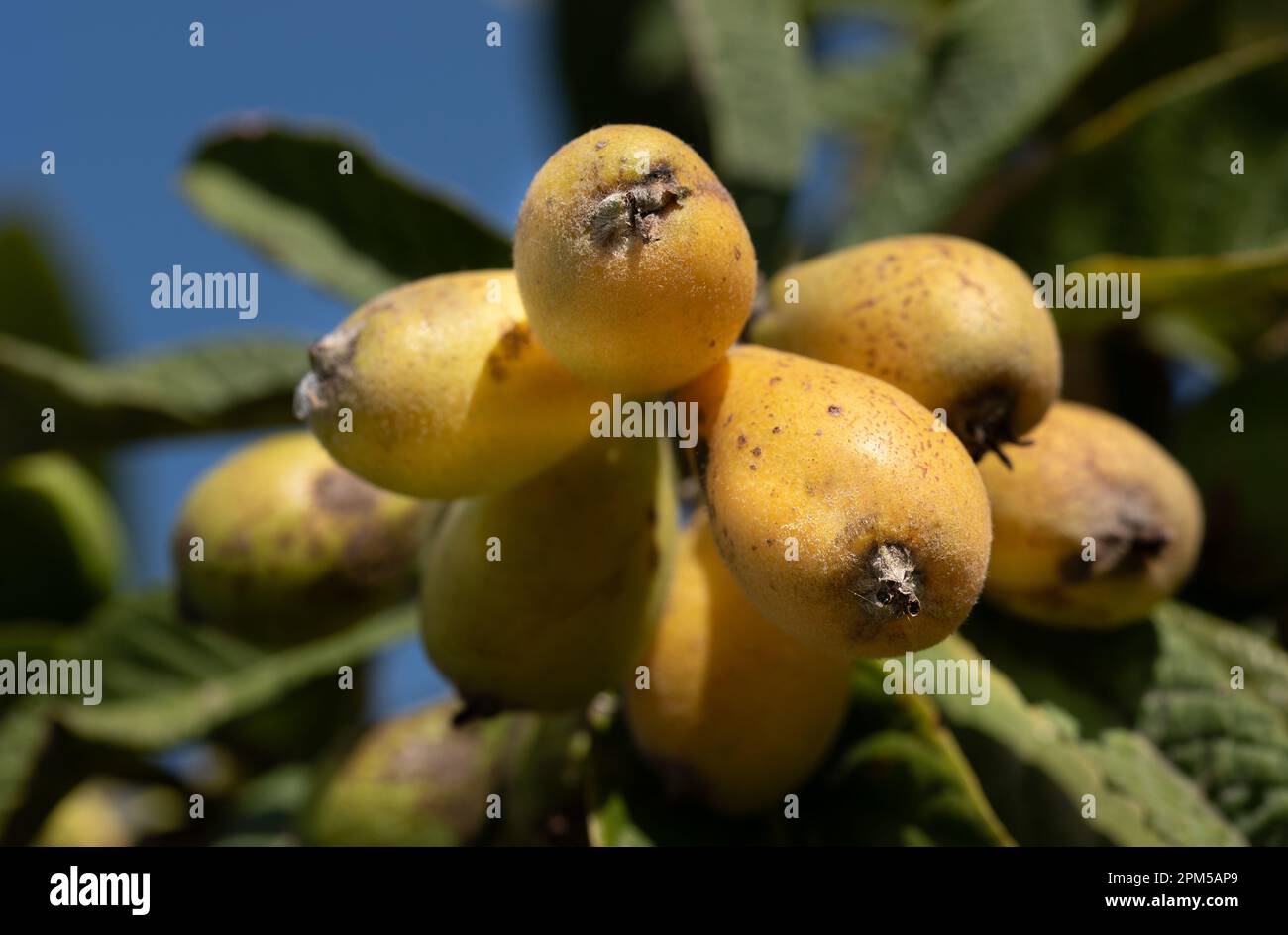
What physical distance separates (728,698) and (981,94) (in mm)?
1178

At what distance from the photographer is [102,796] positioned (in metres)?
2.85

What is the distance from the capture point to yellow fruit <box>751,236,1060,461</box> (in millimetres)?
1294

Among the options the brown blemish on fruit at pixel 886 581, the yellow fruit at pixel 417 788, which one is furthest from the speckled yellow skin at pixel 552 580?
the yellow fruit at pixel 417 788

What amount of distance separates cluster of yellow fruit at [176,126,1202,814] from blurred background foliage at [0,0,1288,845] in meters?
0.14

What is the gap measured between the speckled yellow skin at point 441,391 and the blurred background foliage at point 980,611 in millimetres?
518

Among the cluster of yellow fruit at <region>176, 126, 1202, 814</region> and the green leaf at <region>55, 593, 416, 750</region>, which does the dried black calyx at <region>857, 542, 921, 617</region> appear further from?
the green leaf at <region>55, 593, 416, 750</region>

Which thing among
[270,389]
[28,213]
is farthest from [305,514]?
[28,213]

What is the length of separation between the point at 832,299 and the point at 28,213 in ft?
7.87

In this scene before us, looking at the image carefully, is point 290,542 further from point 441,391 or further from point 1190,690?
point 1190,690

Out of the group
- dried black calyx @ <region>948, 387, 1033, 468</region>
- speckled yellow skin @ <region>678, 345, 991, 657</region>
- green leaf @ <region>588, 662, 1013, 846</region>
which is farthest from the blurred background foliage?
speckled yellow skin @ <region>678, 345, 991, 657</region>

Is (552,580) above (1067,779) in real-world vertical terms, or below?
above

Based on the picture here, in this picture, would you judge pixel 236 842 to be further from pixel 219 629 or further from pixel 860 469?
pixel 860 469

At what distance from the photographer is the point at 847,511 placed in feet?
3.53

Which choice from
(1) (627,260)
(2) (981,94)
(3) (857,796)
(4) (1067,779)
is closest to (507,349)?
(1) (627,260)
